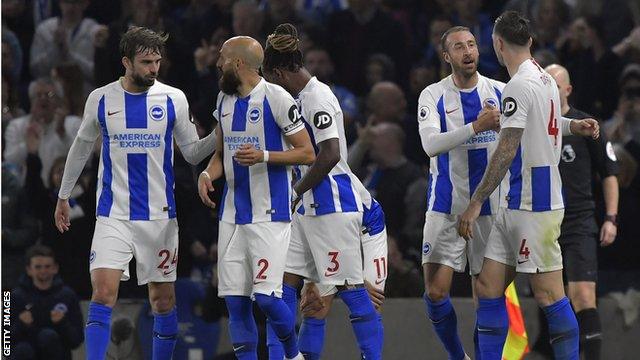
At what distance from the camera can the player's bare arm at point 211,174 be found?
7.69 m

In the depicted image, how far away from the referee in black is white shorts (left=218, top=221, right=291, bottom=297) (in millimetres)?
2301

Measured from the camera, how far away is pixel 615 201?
A: 9.09 meters

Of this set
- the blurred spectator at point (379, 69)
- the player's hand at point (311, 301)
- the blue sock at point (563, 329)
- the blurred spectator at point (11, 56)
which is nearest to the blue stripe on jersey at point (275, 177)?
the player's hand at point (311, 301)

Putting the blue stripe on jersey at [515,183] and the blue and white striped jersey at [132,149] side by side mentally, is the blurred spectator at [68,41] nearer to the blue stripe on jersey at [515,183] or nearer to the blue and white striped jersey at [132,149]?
the blue and white striped jersey at [132,149]

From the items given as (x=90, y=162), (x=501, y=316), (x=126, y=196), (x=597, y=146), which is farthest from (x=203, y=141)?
(x=90, y=162)

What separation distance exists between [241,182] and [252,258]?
46 cm

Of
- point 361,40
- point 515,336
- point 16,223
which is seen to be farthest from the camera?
point 361,40

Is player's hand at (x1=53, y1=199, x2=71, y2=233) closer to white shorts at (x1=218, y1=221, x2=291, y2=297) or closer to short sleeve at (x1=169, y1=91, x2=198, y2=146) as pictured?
short sleeve at (x1=169, y1=91, x2=198, y2=146)

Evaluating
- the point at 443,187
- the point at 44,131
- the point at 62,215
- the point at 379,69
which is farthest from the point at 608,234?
the point at 44,131

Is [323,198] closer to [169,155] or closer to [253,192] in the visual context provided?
[253,192]

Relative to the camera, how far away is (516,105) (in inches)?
295

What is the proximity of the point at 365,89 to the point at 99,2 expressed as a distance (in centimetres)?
298

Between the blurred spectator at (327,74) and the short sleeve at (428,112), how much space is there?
3.53 m

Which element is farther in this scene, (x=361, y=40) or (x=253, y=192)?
(x=361, y=40)
